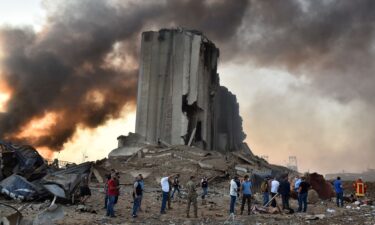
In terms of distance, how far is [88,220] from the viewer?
11.8 meters

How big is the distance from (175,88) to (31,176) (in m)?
20.3

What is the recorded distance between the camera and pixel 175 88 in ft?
118

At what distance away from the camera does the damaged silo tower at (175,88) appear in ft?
117

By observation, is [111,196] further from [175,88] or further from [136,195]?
[175,88]

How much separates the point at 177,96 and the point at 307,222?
24543 millimetres

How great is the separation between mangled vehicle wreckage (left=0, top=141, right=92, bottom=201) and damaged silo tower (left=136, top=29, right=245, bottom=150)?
60.4ft

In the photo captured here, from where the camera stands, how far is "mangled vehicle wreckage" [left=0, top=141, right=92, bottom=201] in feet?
47.6

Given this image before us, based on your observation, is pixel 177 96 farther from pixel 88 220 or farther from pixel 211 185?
pixel 88 220

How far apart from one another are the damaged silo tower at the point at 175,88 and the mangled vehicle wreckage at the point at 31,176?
18425mm

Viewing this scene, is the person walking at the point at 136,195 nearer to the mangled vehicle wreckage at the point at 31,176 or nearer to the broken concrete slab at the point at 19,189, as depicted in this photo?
the mangled vehicle wreckage at the point at 31,176

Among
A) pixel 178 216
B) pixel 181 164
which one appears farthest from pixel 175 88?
pixel 178 216

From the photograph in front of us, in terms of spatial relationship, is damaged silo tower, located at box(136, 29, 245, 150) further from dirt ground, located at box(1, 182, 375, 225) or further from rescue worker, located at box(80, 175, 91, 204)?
rescue worker, located at box(80, 175, 91, 204)

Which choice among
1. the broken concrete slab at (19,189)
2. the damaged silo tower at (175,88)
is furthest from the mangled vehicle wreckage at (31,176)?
the damaged silo tower at (175,88)

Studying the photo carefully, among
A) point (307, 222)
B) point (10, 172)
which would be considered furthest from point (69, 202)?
point (307, 222)
